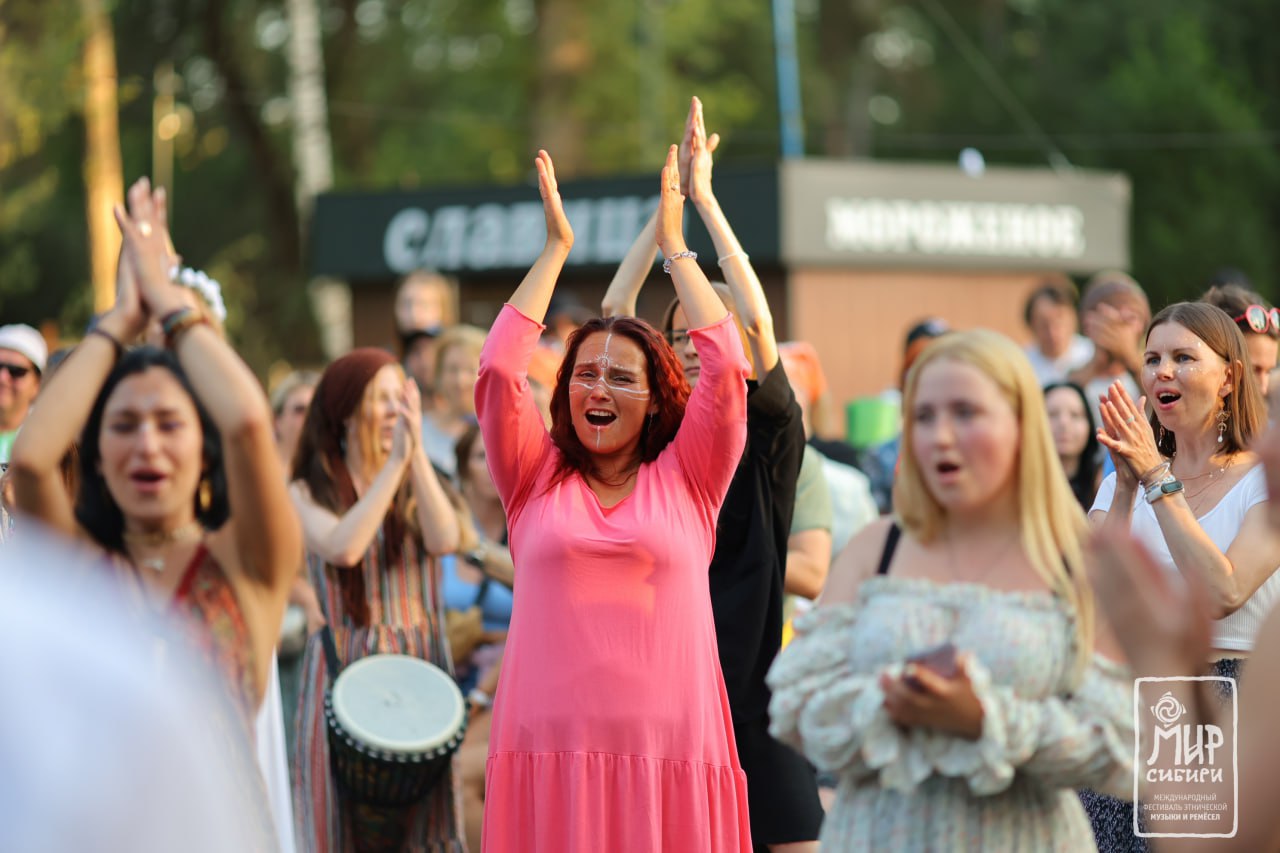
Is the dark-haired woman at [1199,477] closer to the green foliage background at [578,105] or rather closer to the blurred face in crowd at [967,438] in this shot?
the blurred face in crowd at [967,438]

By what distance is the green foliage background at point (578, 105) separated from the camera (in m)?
29.1

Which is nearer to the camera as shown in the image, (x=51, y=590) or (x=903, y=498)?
(x=51, y=590)

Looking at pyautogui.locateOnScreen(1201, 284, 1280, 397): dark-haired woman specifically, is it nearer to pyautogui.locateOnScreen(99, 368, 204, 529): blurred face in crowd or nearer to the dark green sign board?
pyautogui.locateOnScreen(99, 368, 204, 529): blurred face in crowd

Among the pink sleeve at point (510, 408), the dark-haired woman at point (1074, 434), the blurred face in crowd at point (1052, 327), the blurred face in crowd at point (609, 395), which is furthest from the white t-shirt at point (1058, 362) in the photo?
the pink sleeve at point (510, 408)

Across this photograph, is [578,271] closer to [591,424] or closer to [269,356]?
[591,424]

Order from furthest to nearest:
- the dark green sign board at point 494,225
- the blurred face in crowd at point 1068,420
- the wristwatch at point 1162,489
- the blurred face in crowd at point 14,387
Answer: the dark green sign board at point 494,225
the blurred face in crowd at point 14,387
the blurred face in crowd at point 1068,420
the wristwatch at point 1162,489

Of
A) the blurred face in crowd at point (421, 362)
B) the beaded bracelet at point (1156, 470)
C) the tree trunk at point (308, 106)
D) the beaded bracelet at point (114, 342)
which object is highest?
the tree trunk at point (308, 106)

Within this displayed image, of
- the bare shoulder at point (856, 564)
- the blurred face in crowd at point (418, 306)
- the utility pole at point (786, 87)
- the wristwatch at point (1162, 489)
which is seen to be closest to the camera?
the bare shoulder at point (856, 564)

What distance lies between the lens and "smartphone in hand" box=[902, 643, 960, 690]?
3506 mm

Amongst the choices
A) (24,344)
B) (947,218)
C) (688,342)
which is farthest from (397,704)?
(947,218)

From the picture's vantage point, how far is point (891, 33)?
43.1 meters

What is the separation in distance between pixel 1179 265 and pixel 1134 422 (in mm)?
30821

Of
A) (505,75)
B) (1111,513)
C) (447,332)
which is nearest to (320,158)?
(505,75)

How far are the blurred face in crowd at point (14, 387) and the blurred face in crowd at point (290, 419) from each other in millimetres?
1077
